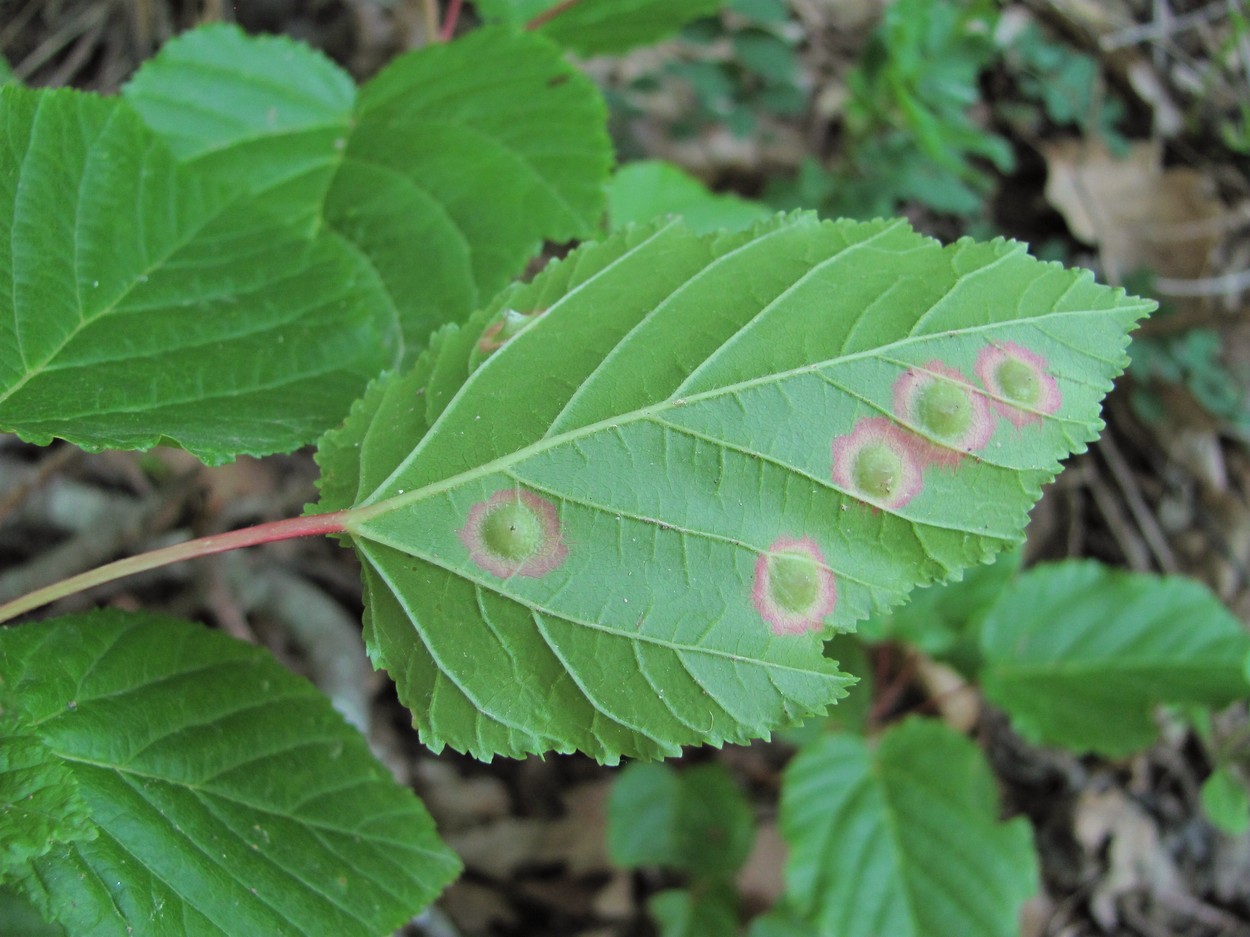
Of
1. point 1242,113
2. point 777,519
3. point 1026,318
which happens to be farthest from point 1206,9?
point 777,519

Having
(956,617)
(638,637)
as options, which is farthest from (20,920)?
(956,617)

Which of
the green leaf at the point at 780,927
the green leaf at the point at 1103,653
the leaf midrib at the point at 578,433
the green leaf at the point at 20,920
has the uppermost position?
the leaf midrib at the point at 578,433

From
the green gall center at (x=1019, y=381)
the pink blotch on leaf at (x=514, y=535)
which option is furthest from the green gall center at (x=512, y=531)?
the green gall center at (x=1019, y=381)

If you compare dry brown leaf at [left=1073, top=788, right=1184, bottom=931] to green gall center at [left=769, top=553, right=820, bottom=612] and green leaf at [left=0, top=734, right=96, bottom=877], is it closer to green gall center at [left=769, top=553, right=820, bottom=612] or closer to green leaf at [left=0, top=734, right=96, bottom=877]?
green gall center at [left=769, top=553, right=820, bottom=612]

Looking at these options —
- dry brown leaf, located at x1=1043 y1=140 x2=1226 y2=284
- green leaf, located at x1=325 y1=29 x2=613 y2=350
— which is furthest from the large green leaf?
dry brown leaf, located at x1=1043 y1=140 x2=1226 y2=284

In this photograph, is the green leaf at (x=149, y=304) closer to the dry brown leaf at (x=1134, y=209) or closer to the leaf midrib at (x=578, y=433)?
the leaf midrib at (x=578, y=433)

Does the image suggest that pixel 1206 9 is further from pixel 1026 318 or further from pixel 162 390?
pixel 162 390
